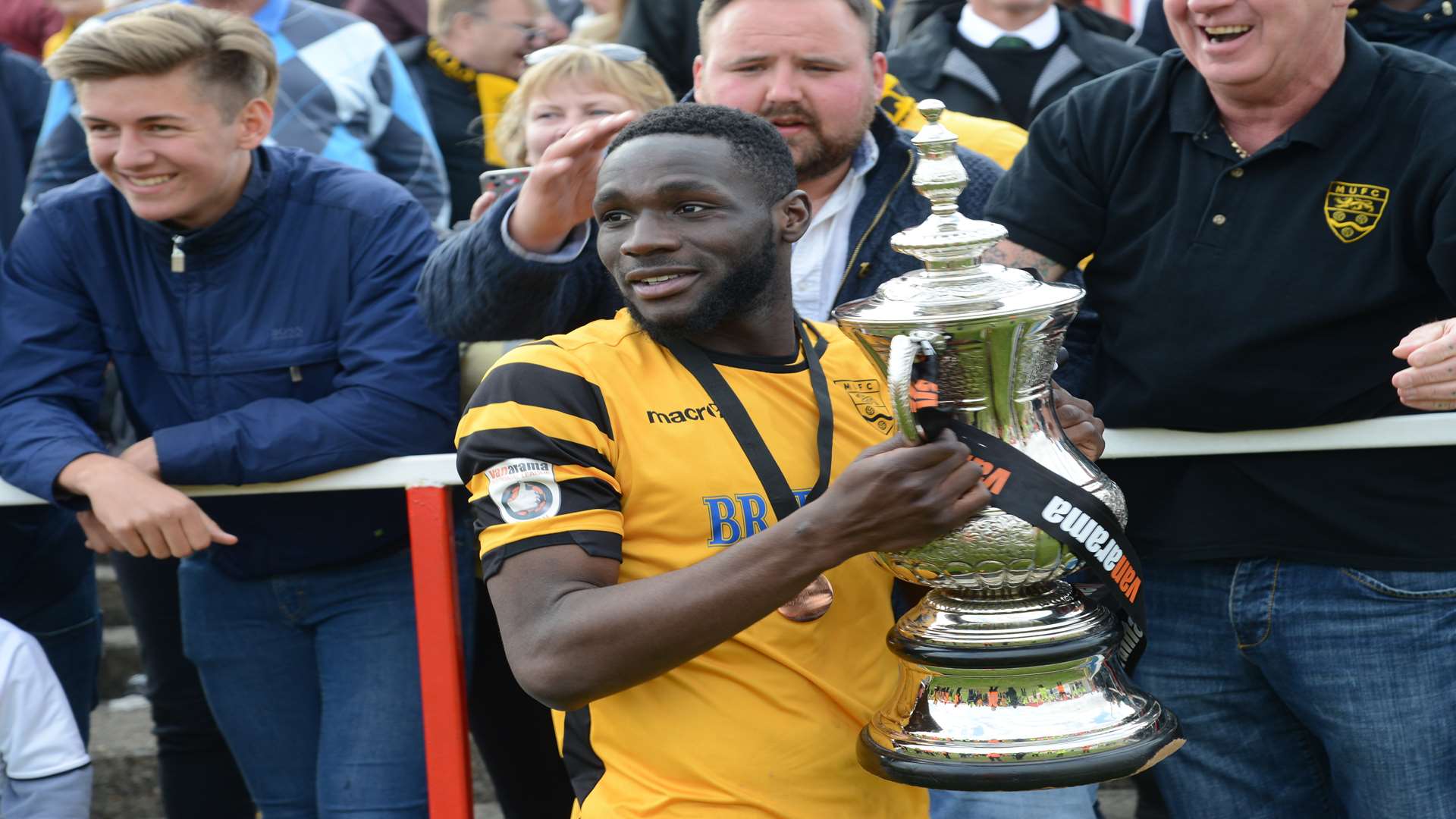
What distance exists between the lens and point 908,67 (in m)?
4.49

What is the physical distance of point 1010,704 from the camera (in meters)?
2.23

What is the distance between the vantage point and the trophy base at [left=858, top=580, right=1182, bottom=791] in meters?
2.17

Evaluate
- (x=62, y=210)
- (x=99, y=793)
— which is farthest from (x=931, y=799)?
(x=99, y=793)

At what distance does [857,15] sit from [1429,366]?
1.30 m

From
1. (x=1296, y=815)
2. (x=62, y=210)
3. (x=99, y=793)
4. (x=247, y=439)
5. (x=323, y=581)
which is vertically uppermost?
(x=62, y=210)

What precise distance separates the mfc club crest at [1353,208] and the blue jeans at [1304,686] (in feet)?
1.88

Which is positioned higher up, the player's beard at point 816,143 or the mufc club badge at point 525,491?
the player's beard at point 816,143

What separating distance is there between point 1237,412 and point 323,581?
1.78 meters

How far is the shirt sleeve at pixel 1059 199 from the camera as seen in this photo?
2943 mm

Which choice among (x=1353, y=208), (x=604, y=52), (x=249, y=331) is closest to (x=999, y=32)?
(x=604, y=52)

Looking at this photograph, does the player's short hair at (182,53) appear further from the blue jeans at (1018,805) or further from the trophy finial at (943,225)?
the blue jeans at (1018,805)

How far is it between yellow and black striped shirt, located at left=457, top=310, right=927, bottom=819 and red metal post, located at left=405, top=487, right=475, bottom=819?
2.32 feet

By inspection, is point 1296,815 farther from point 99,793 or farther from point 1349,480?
point 99,793

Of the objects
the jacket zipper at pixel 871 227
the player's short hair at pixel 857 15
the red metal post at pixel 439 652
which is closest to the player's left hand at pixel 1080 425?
the jacket zipper at pixel 871 227
